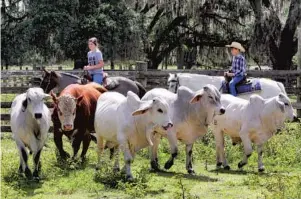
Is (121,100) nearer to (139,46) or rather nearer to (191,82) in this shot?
(191,82)

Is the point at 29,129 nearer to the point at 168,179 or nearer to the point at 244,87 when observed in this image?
the point at 168,179

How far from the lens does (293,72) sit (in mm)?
16781

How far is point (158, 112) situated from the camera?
8227 mm

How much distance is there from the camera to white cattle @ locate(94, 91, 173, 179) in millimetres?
8211

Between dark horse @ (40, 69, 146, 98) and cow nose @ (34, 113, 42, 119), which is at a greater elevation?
dark horse @ (40, 69, 146, 98)

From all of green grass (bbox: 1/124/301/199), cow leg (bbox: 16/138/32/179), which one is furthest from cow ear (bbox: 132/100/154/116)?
cow leg (bbox: 16/138/32/179)

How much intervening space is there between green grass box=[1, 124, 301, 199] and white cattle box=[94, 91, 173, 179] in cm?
39

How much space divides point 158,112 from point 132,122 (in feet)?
1.47

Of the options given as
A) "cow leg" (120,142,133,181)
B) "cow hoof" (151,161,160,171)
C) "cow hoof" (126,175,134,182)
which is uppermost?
"cow leg" (120,142,133,181)

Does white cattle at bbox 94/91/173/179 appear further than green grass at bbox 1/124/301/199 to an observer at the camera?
Yes

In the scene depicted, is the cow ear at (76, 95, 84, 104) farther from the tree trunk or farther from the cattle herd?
the tree trunk

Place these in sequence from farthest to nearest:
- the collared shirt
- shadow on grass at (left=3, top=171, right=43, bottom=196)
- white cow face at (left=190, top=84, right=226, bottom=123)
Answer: the collared shirt, white cow face at (left=190, top=84, right=226, bottom=123), shadow on grass at (left=3, top=171, right=43, bottom=196)

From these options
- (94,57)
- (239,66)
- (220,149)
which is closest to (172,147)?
(220,149)

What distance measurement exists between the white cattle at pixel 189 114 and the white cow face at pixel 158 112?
0.91m
